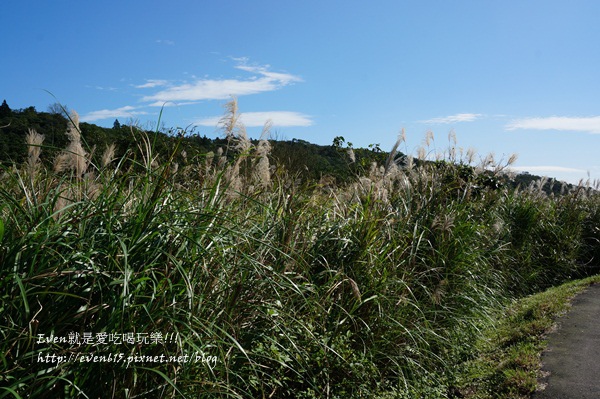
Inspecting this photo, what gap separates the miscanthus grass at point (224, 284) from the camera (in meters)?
2.27

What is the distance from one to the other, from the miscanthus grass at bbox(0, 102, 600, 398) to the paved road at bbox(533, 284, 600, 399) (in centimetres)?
69

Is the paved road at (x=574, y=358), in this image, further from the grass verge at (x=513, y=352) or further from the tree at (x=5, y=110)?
the tree at (x=5, y=110)

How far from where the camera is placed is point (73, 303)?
2.35 metres

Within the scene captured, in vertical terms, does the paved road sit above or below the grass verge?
above

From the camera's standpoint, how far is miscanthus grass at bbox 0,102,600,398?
227cm

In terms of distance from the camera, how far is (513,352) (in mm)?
4609

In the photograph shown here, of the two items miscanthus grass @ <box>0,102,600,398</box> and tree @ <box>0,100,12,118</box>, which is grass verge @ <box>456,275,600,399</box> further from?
tree @ <box>0,100,12,118</box>

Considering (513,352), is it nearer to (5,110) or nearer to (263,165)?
(263,165)

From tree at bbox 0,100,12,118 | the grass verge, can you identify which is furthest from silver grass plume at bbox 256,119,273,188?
tree at bbox 0,100,12,118

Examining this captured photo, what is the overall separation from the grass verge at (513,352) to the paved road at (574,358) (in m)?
0.09

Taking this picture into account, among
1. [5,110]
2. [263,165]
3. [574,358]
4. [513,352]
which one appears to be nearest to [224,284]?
[263,165]

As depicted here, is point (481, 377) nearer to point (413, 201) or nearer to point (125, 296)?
point (413, 201)

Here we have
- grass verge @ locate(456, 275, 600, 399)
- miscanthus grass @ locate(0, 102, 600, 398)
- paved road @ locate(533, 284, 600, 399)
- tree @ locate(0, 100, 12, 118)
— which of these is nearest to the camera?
miscanthus grass @ locate(0, 102, 600, 398)

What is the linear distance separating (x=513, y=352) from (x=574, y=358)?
0.49m
